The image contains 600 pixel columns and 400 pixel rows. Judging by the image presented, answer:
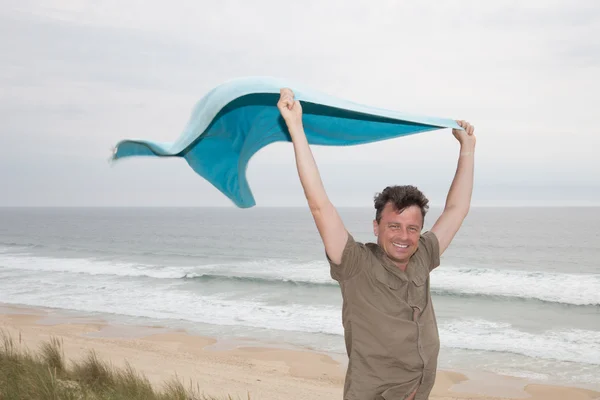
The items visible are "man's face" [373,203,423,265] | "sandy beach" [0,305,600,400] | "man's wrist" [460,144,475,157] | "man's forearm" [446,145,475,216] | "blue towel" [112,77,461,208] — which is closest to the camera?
"man's face" [373,203,423,265]

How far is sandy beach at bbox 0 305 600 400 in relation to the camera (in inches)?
356

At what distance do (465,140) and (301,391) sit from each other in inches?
278

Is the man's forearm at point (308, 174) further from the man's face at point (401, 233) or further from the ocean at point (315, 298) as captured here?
the ocean at point (315, 298)

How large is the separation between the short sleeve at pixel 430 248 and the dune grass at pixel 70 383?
12.6 ft

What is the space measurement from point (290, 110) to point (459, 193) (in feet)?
3.73

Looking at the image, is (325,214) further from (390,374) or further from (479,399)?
(479,399)

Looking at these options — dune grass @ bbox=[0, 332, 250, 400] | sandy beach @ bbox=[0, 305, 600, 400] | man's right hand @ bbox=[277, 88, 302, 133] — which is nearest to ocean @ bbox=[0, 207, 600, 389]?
sandy beach @ bbox=[0, 305, 600, 400]

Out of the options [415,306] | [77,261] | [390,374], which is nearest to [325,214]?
[415,306]

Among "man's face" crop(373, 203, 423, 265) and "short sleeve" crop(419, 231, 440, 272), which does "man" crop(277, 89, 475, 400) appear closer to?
"man's face" crop(373, 203, 423, 265)

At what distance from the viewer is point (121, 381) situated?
6430 millimetres

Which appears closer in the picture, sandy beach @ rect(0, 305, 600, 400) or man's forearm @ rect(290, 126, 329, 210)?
man's forearm @ rect(290, 126, 329, 210)

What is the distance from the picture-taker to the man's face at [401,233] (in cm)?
219

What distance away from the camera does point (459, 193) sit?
2828 mm

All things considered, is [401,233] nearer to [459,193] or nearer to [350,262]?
[350,262]
